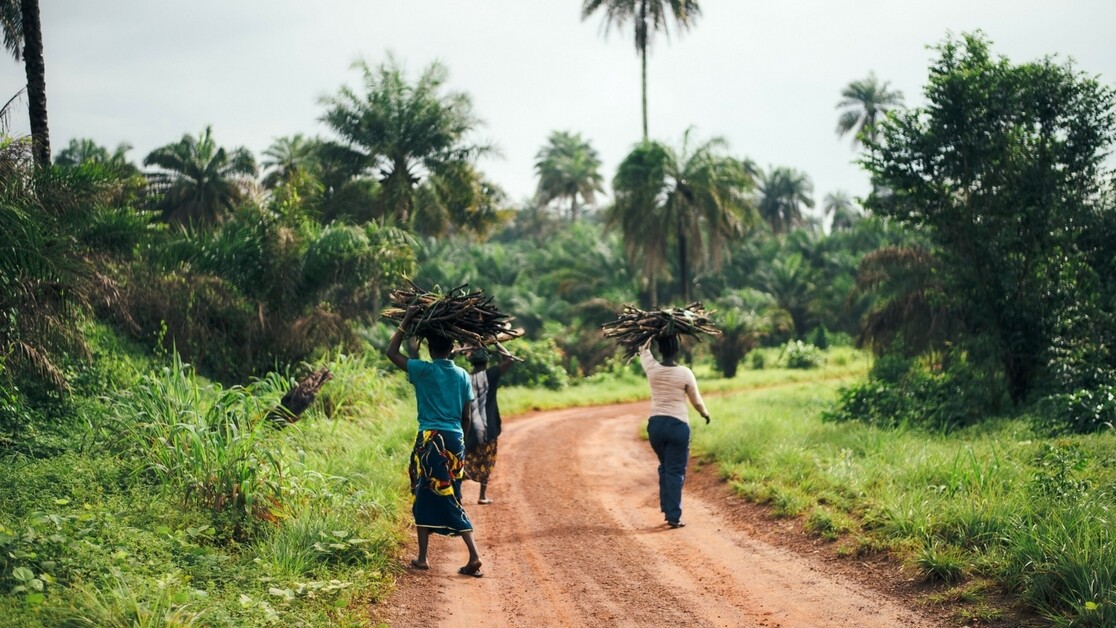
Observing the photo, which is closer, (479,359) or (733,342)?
(479,359)

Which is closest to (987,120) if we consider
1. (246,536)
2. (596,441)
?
(596,441)

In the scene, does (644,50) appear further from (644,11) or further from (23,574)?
(23,574)

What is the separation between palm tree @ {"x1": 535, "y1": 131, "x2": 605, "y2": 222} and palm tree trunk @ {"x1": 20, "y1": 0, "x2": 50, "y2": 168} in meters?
43.7

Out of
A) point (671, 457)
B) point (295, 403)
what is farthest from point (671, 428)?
point (295, 403)

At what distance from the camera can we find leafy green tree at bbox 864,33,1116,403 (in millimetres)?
12914

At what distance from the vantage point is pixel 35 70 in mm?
12453

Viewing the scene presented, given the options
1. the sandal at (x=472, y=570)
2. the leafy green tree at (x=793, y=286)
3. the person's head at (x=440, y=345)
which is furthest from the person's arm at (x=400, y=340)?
the leafy green tree at (x=793, y=286)

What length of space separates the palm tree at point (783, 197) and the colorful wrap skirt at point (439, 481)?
6304cm

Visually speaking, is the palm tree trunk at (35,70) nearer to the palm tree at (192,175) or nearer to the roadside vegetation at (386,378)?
the roadside vegetation at (386,378)

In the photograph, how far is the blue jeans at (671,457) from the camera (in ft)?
26.1

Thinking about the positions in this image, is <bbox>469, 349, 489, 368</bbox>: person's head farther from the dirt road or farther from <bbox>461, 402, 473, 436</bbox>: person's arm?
<bbox>461, 402, 473, 436</bbox>: person's arm

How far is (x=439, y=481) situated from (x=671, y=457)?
261cm

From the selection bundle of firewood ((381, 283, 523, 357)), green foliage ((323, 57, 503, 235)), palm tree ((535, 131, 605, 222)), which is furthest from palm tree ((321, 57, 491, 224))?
palm tree ((535, 131, 605, 222))

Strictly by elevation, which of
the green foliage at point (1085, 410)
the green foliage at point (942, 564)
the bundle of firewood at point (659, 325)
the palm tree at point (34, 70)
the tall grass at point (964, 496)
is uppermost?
the palm tree at point (34, 70)
